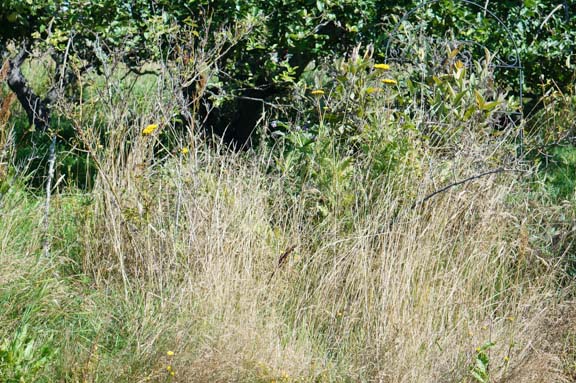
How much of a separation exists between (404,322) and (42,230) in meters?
2.28

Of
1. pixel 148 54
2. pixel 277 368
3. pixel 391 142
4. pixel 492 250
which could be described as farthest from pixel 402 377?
pixel 148 54

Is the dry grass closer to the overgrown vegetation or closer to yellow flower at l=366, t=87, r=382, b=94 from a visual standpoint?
the overgrown vegetation

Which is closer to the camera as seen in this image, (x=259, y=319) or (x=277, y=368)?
(x=277, y=368)

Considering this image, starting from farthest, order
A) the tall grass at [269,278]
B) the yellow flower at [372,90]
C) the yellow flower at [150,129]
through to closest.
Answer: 1. the yellow flower at [372,90]
2. the yellow flower at [150,129]
3. the tall grass at [269,278]

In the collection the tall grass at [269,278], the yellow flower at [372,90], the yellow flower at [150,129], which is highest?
the yellow flower at [372,90]

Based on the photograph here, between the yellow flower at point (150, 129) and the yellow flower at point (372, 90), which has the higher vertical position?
the yellow flower at point (372, 90)

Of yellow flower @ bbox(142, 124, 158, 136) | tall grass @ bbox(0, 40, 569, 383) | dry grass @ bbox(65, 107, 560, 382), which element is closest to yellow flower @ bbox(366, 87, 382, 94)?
tall grass @ bbox(0, 40, 569, 383)

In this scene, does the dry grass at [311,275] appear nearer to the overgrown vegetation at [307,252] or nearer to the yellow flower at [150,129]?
the overgrown vegetation at [307,252]

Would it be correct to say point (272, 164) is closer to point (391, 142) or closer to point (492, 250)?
point (391, 142)

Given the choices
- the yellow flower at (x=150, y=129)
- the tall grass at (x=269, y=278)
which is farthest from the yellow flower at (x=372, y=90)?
the yellow flower at (x=150, y=129)

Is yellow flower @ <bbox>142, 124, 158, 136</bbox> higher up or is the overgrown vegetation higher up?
yellow flower @ <bbox>142, 124, 158, 136</bbox>

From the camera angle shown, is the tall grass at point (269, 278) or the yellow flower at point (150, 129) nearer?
the tall grass at point (269, 278)

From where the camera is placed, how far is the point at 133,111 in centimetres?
508

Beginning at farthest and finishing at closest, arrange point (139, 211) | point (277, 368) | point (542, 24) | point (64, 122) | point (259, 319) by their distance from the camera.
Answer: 1. point (64, 122)
2. point (542, 24)
3. point (139, 211)
4. point (259, 319)
5. point (277, 368)
